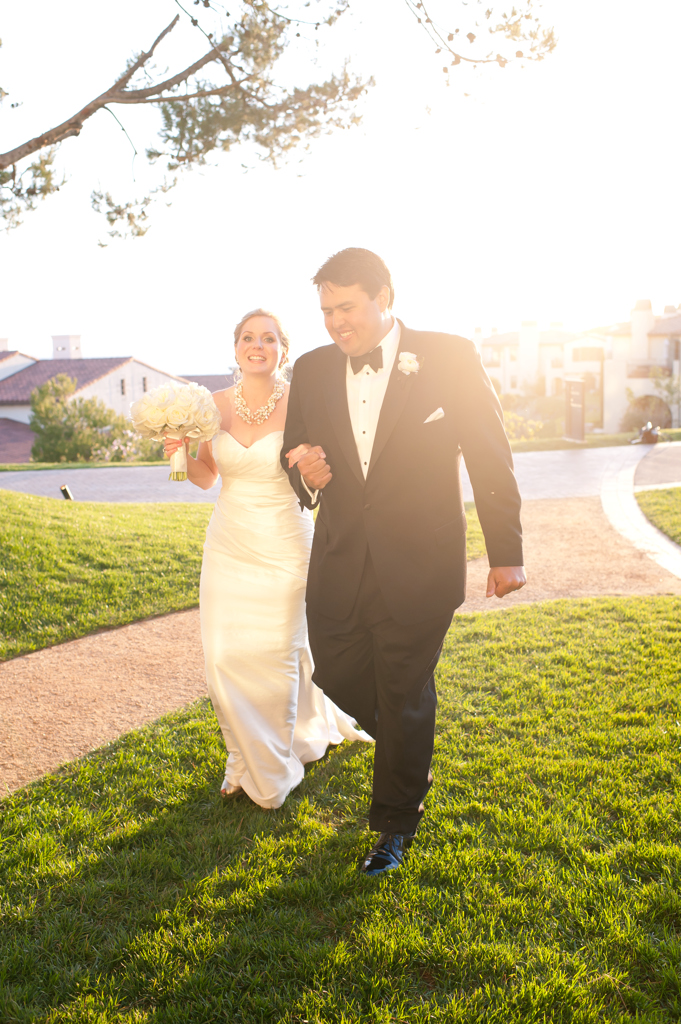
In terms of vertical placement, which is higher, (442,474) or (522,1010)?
(442,474)

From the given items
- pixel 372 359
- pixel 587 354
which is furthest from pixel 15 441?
pixel 372 359

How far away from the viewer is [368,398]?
3270mm

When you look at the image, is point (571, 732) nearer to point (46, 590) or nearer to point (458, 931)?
point (458, 931)

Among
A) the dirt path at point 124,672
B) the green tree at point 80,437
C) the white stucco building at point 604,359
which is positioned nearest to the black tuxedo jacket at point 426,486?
the dirt path at point 124,672

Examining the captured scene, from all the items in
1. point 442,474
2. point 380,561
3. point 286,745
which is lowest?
point 286,745

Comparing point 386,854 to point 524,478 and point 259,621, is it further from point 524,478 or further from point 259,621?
point 524,478

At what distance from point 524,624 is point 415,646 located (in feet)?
12.6

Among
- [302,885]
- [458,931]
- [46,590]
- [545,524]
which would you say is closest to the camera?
[458,931]

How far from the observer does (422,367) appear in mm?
3195

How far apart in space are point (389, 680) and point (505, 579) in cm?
68

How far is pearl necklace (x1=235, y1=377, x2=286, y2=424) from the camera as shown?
426 cm

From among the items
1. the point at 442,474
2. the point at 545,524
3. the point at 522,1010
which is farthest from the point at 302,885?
the point at 545,524

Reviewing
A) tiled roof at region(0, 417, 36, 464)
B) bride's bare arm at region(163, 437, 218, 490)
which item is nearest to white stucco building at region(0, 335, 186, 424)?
tiled roof at region(0, 417, 36, 464)

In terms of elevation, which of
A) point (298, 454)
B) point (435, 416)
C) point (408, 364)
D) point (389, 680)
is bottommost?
point (389, 680)
